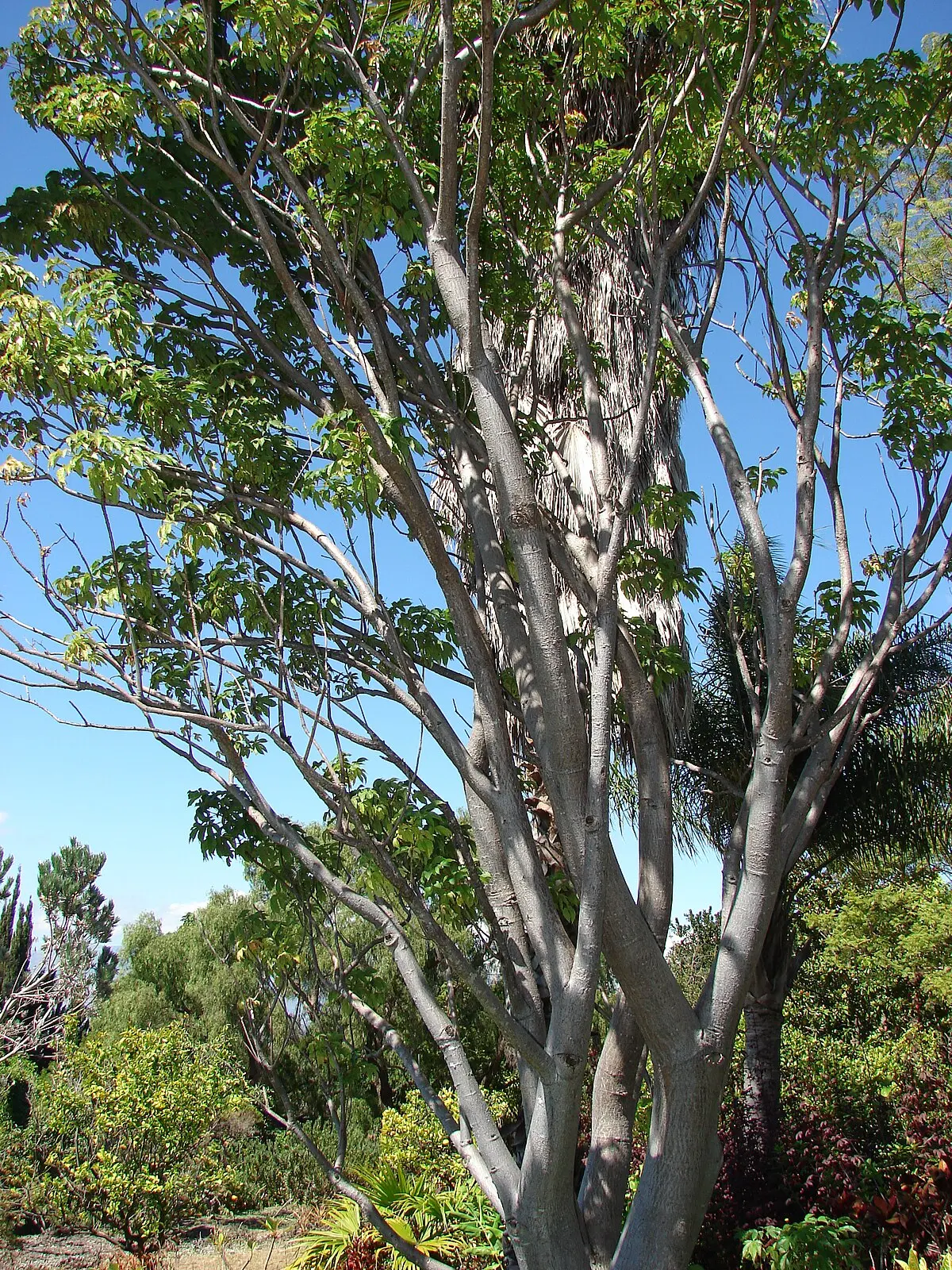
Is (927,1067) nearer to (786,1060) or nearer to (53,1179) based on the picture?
(786,1060)

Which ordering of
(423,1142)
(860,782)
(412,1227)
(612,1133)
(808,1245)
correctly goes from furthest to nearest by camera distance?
(423,1142)
(860,782)
(412,1227)
(808,1245)
(612,1133)

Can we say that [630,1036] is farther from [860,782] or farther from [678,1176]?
[860,782]

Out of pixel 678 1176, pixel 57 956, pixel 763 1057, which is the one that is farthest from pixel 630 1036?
pixel 57 956

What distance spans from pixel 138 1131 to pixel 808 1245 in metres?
7.07

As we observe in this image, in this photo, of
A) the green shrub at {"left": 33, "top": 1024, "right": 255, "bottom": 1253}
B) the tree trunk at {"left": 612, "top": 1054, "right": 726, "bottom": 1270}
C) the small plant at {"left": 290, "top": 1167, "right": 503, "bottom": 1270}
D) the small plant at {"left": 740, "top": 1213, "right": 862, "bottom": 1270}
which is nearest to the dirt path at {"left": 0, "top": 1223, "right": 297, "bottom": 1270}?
the green shrub at {"left": 33, "top": 1024, "right": 255, "bottom": 1253}

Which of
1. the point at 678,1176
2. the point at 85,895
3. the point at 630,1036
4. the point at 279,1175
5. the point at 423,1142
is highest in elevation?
the point at 85,895

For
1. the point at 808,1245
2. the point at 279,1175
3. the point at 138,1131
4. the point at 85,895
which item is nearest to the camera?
the point at 808,1245

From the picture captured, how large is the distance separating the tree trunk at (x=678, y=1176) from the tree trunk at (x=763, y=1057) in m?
4.69

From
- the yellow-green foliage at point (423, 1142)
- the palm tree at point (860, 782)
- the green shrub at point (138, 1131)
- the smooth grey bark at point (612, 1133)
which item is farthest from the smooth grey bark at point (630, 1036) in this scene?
the green shrub at point (138, 1131)

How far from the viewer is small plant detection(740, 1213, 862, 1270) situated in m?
4.84

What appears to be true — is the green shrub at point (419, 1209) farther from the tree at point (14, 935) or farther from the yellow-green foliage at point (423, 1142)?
the tree at point (14, 935)

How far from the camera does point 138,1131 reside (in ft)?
29.9

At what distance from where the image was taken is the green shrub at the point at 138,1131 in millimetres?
9039

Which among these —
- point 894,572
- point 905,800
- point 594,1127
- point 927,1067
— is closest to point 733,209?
point 894,572
